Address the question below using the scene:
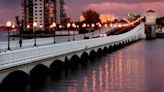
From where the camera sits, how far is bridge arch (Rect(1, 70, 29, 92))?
2533 centimetres

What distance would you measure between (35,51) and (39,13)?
166m

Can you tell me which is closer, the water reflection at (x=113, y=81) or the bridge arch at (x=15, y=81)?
the bridge arch at (x=15, y=81)

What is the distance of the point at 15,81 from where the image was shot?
91.2 feet

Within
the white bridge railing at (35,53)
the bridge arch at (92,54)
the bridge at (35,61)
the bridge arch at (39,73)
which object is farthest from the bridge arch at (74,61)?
the bridge arch at (92,54)

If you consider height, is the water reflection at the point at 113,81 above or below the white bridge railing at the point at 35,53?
below

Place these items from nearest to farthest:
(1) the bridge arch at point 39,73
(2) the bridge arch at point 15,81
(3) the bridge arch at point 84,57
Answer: (2) the bridge arch at point 15,81
(1) the bridge arch at point 39,73
(3) the bridge arch at point 84,57

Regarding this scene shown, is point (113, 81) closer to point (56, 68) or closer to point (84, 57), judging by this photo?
point (56, 68)

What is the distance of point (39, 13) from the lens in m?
192

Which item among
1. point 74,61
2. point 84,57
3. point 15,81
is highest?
point 84,57

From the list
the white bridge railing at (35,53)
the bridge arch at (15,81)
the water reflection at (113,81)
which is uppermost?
the white bridge railing at (35,53)

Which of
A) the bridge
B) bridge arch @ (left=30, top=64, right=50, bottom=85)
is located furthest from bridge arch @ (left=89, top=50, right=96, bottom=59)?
bridge arch @ (left=30, top=64, right=50, bottom=85)

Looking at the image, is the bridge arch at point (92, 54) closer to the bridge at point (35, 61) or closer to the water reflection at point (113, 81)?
the bridge at point (35, 61)

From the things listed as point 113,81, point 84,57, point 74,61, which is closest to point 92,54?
point 84,57

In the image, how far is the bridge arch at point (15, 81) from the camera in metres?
25.3
